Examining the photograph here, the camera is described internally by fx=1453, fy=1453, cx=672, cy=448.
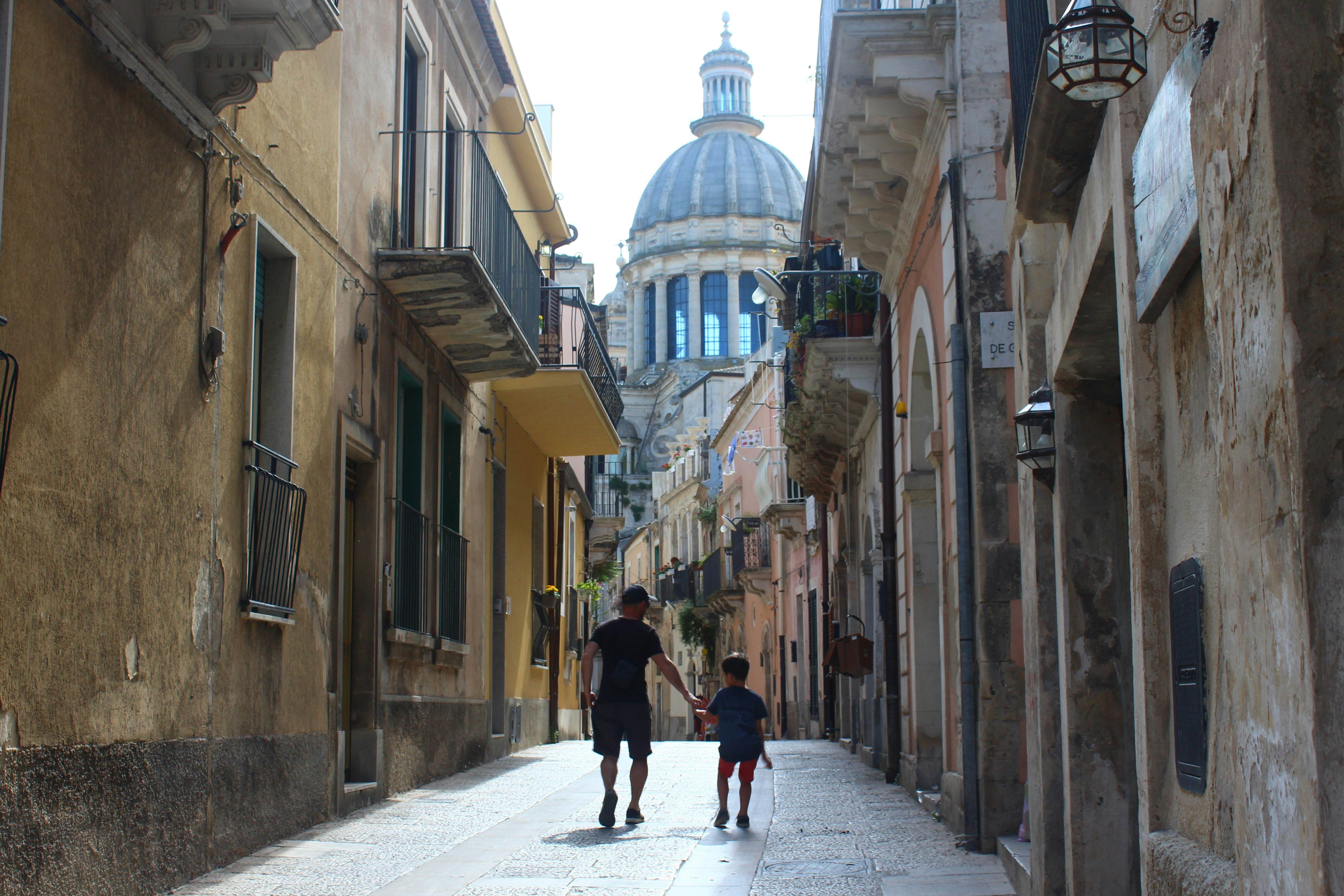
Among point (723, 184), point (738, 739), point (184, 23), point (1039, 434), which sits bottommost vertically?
point (738, 739)

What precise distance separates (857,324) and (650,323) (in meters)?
71.6

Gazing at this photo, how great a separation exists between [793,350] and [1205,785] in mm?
13612

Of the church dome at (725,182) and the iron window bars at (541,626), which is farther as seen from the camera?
the church dome at (725,182)

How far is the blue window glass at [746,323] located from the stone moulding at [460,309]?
6877cm

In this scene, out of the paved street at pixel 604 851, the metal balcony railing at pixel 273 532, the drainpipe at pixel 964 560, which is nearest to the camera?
the paved street at pixel 604 851

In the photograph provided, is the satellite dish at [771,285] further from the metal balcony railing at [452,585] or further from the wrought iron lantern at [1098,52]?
the wrought iron lantern at [1098,52]

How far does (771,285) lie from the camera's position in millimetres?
16750

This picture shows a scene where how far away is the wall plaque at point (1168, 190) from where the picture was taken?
354 centimetres

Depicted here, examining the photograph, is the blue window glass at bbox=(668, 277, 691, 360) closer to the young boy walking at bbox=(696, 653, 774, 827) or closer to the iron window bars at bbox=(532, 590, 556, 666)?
the iron window bars at bbox=(532, 590, 556, 666)

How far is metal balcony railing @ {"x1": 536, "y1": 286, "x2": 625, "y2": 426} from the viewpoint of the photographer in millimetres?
16469

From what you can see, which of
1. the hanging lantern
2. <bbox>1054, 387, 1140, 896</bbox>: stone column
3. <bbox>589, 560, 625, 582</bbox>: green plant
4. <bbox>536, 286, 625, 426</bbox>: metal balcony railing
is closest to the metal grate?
the hanging lantern

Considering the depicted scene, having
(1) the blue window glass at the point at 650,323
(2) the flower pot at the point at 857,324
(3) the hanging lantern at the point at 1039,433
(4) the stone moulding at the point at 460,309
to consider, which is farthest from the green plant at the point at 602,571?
(1) the blue window glass at the point at 650,323

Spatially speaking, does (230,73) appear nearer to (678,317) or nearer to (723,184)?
(678,317)

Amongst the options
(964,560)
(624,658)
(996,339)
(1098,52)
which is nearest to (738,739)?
(624,658)
